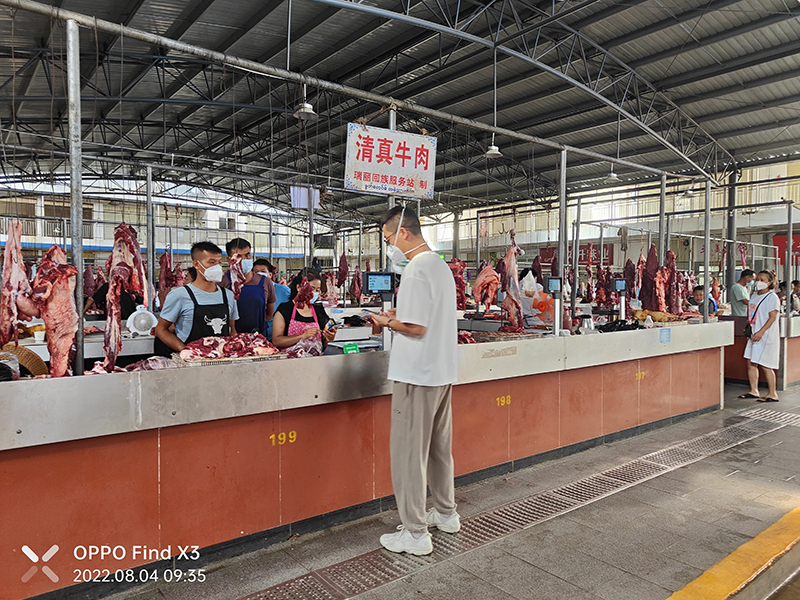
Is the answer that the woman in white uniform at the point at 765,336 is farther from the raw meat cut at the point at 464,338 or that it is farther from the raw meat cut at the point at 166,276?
the raw meat cut at the point at 166,276

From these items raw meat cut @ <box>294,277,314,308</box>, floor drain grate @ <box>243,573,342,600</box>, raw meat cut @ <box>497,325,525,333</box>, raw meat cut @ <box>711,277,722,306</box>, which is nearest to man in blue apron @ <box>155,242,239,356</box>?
raw meat cut @ <box>294,277,314,308</box>

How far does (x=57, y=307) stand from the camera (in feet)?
9.27

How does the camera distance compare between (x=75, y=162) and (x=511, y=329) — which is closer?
(x=75, y=162)

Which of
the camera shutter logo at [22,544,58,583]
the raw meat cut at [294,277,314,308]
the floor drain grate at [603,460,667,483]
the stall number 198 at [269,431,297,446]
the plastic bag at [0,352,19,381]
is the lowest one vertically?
the floor drain grate at [603,460,667,483]

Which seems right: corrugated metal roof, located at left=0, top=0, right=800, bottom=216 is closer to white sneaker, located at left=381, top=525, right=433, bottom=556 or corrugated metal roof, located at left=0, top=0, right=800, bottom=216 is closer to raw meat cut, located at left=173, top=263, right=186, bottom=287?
raw meat cut, located at left=173, top=263, right=186, bottom=287

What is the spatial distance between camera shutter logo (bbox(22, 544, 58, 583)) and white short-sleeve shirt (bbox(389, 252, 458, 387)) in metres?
1.84

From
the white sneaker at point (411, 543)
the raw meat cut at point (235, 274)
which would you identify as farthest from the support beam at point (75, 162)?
the raw meat cut at point (235, 274)

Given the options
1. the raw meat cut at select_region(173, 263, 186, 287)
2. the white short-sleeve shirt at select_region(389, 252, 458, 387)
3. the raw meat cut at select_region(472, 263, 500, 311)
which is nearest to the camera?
the white short-sleeve shirt at select_region(389, 252, 458, 387)

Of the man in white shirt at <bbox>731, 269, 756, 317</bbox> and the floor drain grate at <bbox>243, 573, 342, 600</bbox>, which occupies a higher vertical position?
the man in white shirt at <bbox>731, 269, 756, 317</bbox>

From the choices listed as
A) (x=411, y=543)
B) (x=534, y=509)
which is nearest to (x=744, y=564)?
(x=534, y=509)

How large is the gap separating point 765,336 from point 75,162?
8.63m

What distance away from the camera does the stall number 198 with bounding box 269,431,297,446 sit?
3277 mm

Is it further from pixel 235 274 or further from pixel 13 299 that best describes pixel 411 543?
pixel 235 274

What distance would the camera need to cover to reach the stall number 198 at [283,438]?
3.28 metres
